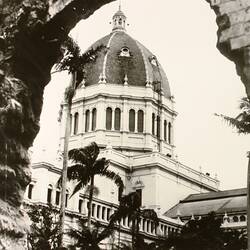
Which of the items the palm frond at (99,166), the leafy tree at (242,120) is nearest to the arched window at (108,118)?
the palm frond at (99,166)

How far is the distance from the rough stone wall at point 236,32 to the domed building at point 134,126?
42.6 metres

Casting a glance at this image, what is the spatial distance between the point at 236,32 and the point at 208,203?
49225mm

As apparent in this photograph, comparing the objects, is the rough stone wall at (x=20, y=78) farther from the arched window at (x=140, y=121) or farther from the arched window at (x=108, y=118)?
the arched window at (x=140, y=121)

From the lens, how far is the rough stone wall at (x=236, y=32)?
267 inches

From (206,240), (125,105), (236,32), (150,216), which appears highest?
(125,105)

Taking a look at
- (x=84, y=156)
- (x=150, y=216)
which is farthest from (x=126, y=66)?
(x=84, y=156)

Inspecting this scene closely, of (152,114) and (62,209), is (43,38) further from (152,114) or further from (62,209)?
(152,114)

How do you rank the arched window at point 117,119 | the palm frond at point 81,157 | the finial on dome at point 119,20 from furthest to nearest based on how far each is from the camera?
the finial on dome at point 119,20, the arched window at point 117,119, the palm frond at point 81,157

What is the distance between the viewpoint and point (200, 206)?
54844 millimetres

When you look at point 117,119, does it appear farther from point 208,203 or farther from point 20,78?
point 20,78

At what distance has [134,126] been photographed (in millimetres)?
58375

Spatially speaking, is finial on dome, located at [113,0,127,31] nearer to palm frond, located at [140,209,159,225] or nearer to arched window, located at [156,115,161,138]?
arched window, located at [156,115,161,138]

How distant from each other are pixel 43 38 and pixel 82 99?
165ft

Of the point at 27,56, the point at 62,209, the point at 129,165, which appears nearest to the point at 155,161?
the point at 129,165
